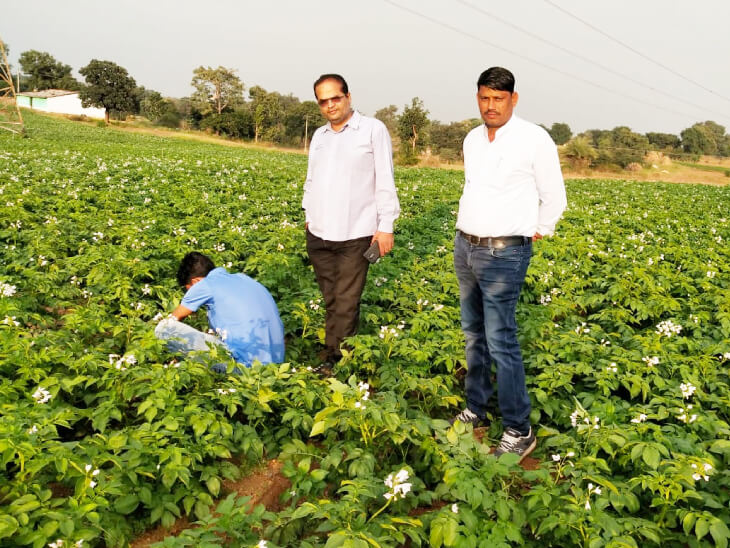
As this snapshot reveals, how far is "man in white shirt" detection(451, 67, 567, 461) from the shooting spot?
2879 mm

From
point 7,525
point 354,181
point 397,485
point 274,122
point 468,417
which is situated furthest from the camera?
point 274,122

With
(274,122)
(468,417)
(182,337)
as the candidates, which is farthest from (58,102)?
(468,417)

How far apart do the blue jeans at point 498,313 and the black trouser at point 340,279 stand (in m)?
1.17

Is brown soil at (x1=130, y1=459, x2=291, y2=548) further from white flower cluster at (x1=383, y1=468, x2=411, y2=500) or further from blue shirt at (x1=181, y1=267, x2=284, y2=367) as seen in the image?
blue shirt at (x1=181, y1=267, x2=284, y2=367)

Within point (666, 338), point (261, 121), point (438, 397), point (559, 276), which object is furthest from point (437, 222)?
point (261, 121)

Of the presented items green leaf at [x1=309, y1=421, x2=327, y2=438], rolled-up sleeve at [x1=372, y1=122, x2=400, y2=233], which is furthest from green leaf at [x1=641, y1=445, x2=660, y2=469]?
rolled-up sleeve at [x1=372, y1=122, x2=400, y2=233]

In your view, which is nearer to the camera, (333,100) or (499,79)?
(499,79)

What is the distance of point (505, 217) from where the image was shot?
2.95m

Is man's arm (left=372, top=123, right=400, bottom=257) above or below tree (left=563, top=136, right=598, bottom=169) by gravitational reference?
below

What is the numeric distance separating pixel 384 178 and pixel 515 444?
2.28 metres

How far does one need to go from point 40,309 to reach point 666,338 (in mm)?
6194

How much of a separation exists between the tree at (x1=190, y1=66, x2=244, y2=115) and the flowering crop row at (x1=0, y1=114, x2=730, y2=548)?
231 feet

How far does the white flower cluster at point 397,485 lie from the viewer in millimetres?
2272

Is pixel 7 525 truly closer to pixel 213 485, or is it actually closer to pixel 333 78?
pixel 213 485
